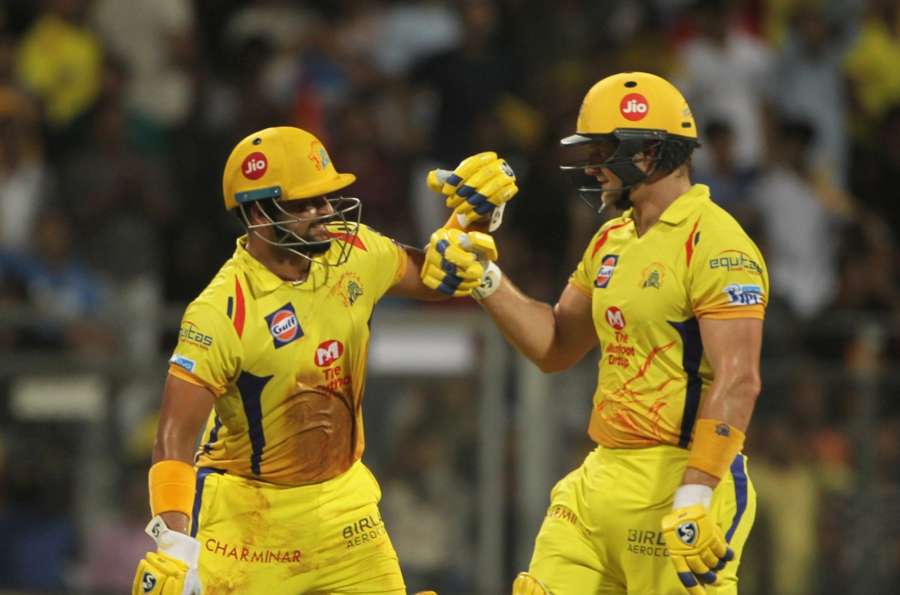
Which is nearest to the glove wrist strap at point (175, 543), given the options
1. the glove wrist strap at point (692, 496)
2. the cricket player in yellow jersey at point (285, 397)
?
the cricket player in yellow jersey at point (285, 397)

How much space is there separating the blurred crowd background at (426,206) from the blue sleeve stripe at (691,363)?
425 cm

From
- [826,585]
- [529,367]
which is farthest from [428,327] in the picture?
[826,585]

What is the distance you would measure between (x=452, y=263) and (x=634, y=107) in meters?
0.93

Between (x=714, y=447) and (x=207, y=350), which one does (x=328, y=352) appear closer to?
(x=207, y=350)

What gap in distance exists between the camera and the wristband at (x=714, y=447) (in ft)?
22.0

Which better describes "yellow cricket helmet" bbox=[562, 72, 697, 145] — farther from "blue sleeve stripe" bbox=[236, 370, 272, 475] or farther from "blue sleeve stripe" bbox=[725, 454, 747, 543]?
"blue sleeve stripe" bbox=[236, 370, 272, 475]

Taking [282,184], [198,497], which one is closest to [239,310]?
[282,184]

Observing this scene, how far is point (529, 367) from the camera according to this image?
1159 cm

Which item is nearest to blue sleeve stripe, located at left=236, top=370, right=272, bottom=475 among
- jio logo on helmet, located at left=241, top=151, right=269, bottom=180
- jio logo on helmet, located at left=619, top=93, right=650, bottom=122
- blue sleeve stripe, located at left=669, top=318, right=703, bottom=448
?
jio logo on helmet, located at left=241, top=151, right=269, bottom=180

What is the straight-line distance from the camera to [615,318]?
7.16 metres

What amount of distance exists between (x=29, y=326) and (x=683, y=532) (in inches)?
255

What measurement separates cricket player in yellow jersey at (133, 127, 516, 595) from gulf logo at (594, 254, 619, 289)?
89 centimetres

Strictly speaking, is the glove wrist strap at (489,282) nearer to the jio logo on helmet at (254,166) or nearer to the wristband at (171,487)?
the jio logo on helmet at (254,166)

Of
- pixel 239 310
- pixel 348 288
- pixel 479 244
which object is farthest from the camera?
pixel 479 244
